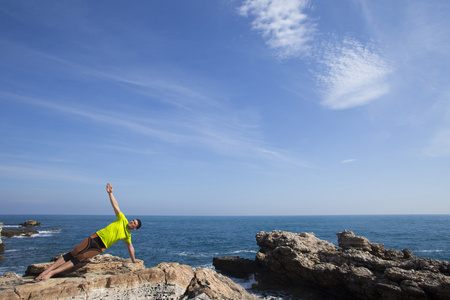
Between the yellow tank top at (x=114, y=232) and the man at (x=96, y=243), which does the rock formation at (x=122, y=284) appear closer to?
the man at (x=96, y=243)

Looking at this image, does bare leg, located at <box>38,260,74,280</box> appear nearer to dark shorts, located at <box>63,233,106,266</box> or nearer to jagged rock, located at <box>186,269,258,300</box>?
dark shorts, located at <box>63,233,106,266</box>

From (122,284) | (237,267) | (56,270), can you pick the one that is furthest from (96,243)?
(237,267)

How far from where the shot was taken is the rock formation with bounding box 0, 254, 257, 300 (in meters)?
6.50

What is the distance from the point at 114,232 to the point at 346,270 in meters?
13.1

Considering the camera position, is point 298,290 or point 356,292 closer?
point 356,292

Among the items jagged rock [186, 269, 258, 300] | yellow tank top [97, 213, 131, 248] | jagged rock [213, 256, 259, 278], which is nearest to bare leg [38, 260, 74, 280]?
yellow tank top [97, 213, 131, 248]

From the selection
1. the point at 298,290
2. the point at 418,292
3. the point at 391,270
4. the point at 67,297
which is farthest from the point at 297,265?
the point at 67,297

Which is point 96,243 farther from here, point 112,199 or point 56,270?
point 112,199

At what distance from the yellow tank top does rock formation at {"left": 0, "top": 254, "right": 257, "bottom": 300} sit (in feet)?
3.18

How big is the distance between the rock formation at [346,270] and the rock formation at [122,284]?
8.94 meters

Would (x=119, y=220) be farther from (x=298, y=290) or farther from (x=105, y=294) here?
(x=298, y=290)

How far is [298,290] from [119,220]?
13161mm

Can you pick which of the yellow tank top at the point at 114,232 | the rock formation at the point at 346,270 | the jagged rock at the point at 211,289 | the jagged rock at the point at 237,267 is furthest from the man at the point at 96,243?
the jagged rock at the point at 237,267

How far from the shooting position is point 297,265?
16.5 metres
